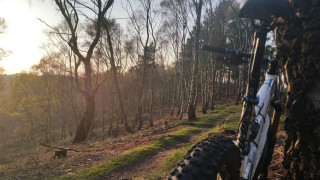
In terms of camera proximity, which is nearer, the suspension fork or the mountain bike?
the mountain bike

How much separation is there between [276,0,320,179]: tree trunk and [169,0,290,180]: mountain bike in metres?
0.16

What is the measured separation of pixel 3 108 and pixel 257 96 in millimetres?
51680

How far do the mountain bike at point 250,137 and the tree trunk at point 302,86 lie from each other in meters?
0.16

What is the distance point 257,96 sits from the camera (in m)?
1.78

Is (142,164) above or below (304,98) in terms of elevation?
below

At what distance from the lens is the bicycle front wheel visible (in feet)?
4.12

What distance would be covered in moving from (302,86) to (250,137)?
0.63 metres

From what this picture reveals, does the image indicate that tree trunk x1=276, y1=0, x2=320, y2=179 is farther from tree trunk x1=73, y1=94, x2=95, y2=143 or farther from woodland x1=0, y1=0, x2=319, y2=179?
tree trunk x1=73, y1=94, x2=95, y2=143

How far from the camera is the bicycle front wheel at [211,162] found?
1.26 metres

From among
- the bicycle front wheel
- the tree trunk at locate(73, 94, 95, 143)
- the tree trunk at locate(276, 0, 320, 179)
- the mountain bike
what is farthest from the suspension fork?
the tree trunk at locate(73, 94, 95, 143)

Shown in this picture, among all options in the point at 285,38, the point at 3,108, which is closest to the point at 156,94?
the point at 3,108

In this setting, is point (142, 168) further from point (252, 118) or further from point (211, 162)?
point (211, 162)

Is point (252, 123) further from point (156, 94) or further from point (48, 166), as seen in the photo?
point (156, 94)

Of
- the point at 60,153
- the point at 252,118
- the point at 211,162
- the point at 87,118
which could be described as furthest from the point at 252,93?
the point at 87,118
